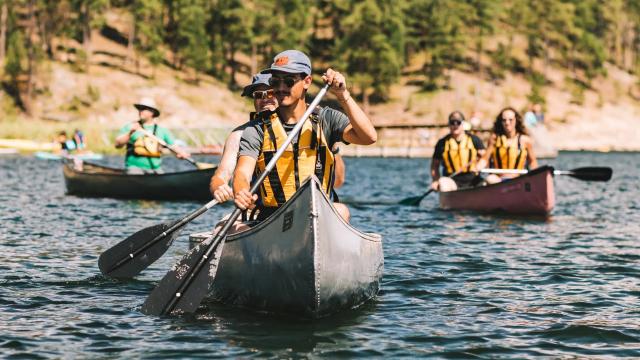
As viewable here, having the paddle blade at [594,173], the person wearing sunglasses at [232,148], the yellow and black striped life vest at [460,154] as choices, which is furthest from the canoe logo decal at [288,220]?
the paddle blade at [594,173]

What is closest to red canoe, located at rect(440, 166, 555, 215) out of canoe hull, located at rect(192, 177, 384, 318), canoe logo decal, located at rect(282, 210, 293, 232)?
canoe hull, located at rect(192, 177, 384, 318)

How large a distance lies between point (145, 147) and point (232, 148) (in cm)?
1155

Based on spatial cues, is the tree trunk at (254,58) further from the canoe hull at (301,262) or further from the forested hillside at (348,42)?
the canoe hull at (301,262)

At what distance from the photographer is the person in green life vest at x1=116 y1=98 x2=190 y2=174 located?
60.2ft

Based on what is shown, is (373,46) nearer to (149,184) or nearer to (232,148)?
(149,184)

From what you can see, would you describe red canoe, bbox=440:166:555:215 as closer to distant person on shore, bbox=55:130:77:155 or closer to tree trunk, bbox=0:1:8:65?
distant person on shore, bbox=55:130:77:155

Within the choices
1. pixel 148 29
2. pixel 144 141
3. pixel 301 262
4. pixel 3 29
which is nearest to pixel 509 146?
pixel 144 141

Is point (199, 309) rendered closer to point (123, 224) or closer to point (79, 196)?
point (123, 224)

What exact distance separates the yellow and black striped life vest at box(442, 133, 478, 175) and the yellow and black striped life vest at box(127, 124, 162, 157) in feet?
19.5

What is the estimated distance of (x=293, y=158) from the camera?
8641 millimetres

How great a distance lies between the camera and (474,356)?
24.3ft

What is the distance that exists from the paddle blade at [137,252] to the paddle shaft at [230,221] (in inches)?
50.1

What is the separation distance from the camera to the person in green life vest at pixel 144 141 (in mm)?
18356

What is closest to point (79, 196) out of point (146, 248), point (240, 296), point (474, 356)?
point (146, 248)
